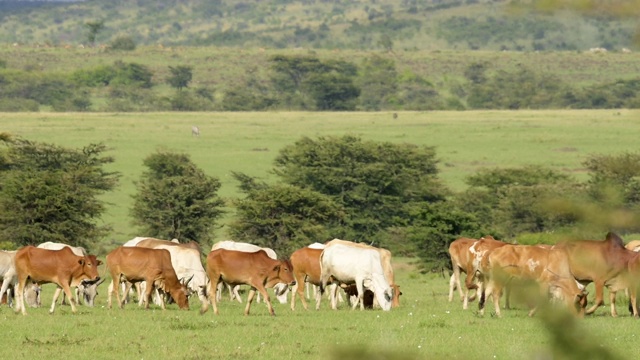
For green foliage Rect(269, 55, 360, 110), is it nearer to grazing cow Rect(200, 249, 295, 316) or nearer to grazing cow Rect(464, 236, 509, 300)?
grazing cow Rect(464, 236, 509, 300)

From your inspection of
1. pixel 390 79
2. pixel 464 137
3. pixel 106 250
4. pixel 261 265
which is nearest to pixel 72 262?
pixel 261 265

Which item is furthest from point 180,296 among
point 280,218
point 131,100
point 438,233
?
point 131,100

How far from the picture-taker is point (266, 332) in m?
12.1

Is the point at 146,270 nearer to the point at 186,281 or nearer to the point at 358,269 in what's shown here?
the point at 186,281

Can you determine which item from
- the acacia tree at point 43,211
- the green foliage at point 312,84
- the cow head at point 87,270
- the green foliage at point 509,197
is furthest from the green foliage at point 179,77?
the cow head at point 87,270

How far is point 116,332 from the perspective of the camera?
11984 mm

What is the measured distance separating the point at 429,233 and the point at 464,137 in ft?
101

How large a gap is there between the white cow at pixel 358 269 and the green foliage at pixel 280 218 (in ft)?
50.8

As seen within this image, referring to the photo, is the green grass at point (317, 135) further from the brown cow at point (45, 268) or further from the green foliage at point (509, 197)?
the brown cow at point (45, 268)

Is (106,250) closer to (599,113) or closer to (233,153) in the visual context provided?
(233,153)

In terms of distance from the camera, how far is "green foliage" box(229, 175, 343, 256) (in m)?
31.4

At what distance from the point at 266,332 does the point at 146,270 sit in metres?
3.56

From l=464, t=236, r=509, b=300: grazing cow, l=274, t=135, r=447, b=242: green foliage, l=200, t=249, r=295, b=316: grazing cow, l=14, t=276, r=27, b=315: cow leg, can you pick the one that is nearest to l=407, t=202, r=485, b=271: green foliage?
l=274, t=135, r=447, b=242: green foliage

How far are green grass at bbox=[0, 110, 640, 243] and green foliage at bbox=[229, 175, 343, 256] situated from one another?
26.0 ft
